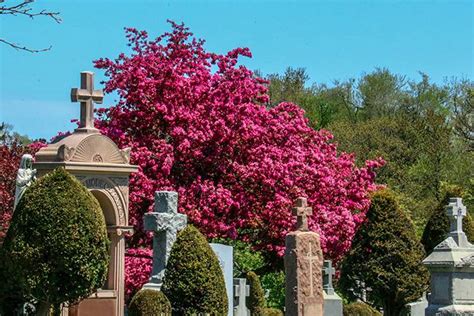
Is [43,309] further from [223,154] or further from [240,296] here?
[223,154]

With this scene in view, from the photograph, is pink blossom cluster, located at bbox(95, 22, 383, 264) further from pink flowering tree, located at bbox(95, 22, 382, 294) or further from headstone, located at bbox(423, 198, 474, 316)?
headstone, located at bbox(423, 198, 474, 316)

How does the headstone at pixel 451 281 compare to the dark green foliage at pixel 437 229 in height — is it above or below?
below

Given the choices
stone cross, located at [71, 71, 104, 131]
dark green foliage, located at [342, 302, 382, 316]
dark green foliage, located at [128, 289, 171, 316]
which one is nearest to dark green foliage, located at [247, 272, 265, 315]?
dark green foliage, located at [342, 302, 382, 316]

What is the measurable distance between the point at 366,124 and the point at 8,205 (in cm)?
2428

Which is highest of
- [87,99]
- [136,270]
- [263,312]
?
[87,99]

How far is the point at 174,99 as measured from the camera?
2888cm

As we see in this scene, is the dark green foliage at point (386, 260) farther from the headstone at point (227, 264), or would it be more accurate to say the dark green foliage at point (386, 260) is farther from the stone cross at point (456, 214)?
the headstone at point (227, 264)

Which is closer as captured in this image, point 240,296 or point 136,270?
point 240,296

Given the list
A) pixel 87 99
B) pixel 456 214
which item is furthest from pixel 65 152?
pixel 456 214

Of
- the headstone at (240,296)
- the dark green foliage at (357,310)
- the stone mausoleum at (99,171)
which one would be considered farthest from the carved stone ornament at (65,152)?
the dark green foliage at (357,310)

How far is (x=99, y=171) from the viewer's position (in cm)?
1973

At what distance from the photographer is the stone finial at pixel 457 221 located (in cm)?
2216

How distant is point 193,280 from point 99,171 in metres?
3.29

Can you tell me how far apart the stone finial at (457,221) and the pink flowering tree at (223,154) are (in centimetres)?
463
